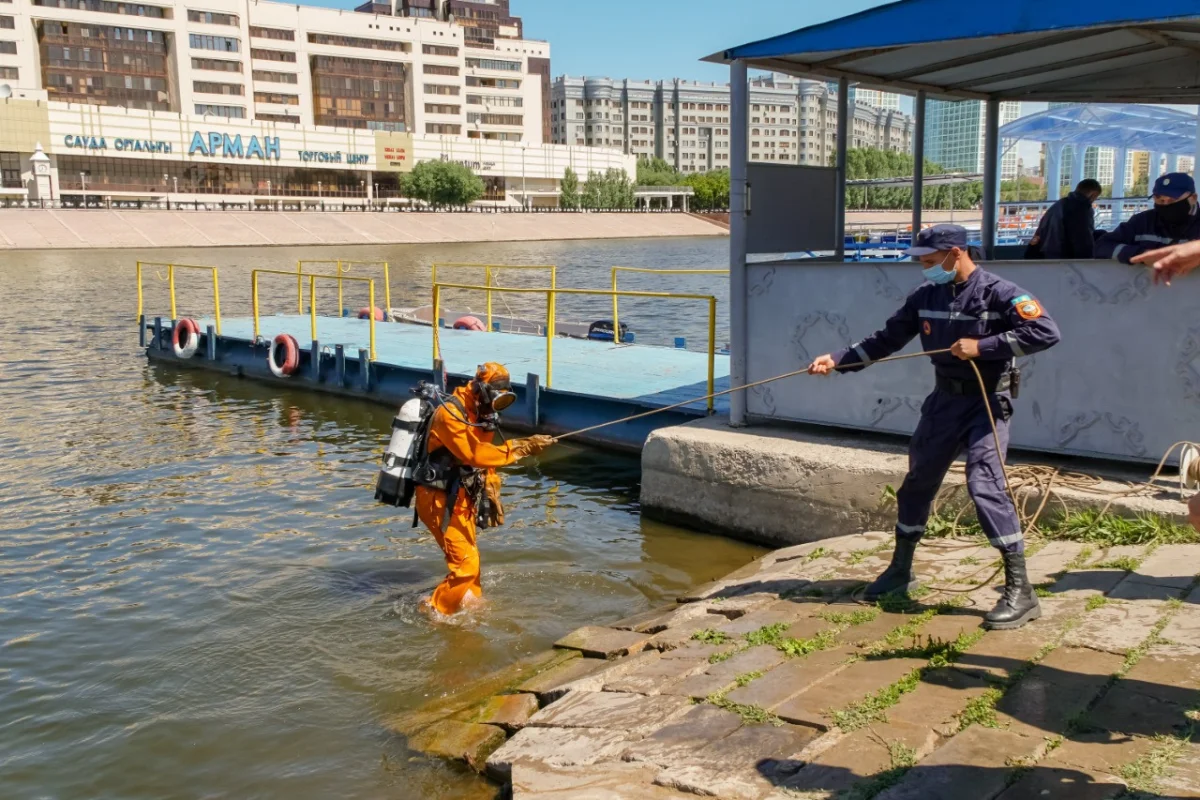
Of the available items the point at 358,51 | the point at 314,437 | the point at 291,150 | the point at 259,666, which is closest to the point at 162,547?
the point at 259,666

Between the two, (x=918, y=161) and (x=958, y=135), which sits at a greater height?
(x=958, y=135)

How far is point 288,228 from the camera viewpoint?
245ft

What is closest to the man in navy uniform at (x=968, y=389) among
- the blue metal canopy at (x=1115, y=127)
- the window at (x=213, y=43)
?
the blue metal canopy at (x=1115, y=127)

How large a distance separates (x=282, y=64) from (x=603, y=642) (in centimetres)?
10941

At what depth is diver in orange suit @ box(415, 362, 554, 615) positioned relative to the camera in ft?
21.1

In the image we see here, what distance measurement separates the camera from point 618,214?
10531cm

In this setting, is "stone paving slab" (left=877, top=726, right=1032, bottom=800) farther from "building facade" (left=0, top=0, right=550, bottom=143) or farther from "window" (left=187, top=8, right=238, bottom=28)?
"window" (left=187, top=8, right=238, bottom=28)

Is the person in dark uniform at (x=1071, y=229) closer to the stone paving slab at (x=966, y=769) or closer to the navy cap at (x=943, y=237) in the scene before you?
the navy cap at (x=943, y=237)

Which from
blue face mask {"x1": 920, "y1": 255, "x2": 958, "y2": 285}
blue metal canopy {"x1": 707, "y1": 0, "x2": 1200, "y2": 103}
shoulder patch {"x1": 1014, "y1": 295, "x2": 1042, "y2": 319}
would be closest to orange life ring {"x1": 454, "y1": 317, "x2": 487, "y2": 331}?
blue metal canopy {"x1": 707, "y1": 0, "x2": 1200, "y2": 103}

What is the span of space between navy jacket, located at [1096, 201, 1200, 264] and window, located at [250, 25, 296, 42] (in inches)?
4240

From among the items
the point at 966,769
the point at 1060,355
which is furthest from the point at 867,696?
the point at 1060,355

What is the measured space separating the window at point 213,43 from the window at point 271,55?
2351 mm

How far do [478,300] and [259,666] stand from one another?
30.1 meters

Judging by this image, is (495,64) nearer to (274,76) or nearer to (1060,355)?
(274,76)
